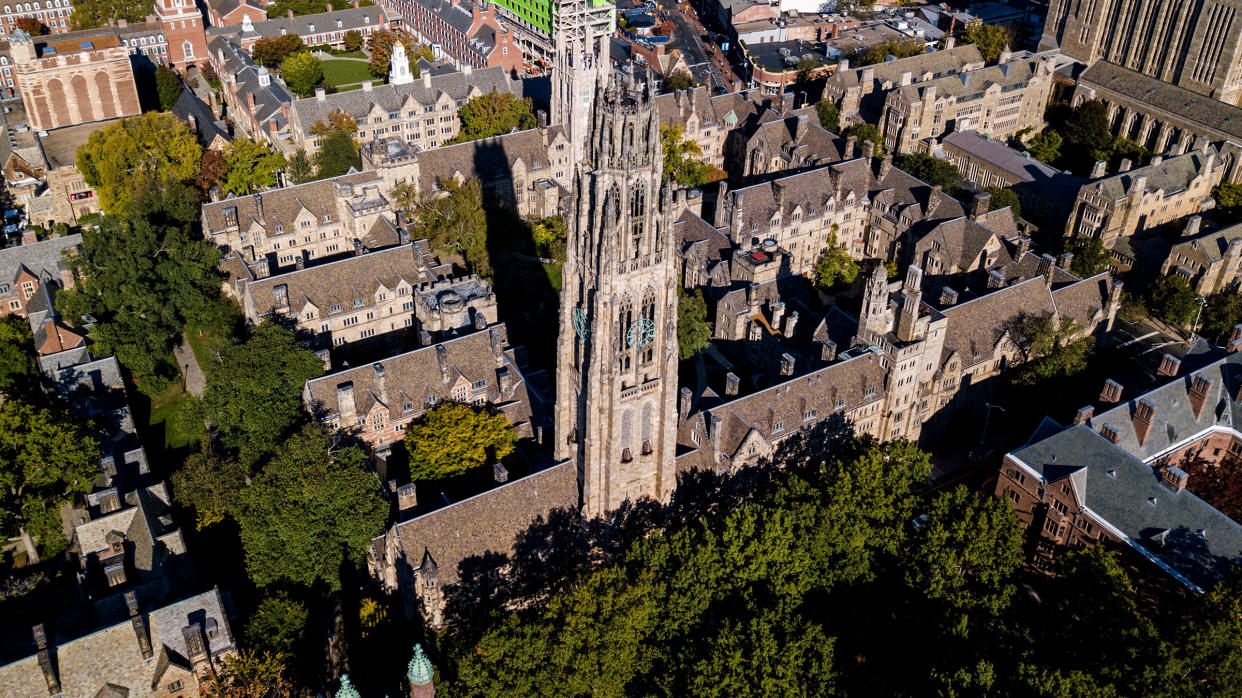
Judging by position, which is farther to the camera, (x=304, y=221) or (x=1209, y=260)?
(x=1209, y=260)

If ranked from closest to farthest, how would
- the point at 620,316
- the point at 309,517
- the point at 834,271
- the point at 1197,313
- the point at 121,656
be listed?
the point at 121,656, the point at 620,316, the point at 309,517, the point at 1197,313, the point at 834,271

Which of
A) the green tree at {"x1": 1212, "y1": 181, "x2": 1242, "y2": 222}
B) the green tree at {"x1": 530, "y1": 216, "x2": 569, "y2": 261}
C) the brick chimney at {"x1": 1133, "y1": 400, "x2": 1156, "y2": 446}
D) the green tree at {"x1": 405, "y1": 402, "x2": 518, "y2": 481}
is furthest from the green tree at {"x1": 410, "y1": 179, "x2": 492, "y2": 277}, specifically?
the green tree at {"x1": 1212, "y1": 181, "x2": 1242, "y2": 222}

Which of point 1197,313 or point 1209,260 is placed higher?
point 1209,260

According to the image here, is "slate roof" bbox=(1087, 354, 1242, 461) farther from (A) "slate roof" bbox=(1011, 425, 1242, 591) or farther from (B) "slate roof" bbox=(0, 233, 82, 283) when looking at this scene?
(B) "slate roof" bbox=(0, 233, 82, 283)

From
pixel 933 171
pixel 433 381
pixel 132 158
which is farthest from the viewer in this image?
pixel 933 171

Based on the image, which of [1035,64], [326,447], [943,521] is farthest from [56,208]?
[1035,64]

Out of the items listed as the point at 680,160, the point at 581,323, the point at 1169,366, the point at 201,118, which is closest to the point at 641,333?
the point at 581,323

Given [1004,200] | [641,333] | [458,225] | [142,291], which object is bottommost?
[142,291]

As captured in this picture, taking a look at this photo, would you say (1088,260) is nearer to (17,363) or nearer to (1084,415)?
(1084,415)
